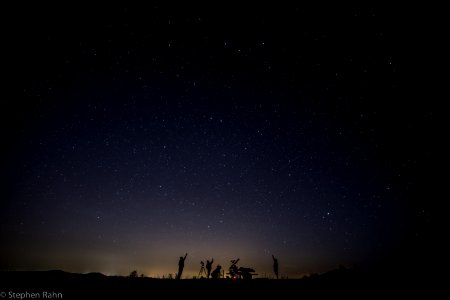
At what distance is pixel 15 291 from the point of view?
9219 millimetres

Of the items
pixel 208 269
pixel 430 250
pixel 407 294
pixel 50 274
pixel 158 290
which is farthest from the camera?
pixel 208 269

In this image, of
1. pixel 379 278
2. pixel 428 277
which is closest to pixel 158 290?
pixel 379 278

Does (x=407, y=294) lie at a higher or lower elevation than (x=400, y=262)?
lower

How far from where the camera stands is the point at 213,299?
352 inches

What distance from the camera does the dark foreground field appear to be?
8.63 m

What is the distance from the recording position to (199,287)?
33.8ft

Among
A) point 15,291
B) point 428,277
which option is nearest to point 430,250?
point 428,277

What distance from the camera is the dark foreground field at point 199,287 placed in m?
8.63

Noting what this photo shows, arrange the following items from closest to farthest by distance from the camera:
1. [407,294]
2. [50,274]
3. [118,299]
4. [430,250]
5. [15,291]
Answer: [407,294]
[118,299]
[15,291]
[50,274]
[430,250]

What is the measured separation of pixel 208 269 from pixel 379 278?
578 inches

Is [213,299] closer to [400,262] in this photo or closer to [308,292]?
[308,292]

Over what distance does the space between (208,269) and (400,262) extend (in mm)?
14127

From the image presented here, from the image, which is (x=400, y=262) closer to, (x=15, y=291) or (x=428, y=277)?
(x=428, y=277)

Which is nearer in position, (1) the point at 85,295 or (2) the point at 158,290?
(1) the point at 85,295
